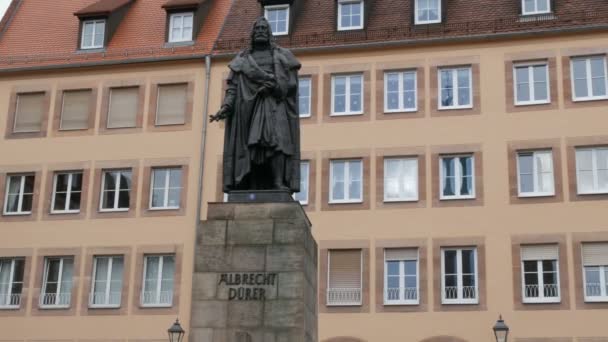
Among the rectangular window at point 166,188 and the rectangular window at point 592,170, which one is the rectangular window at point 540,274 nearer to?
the rectangular window at point 592,170

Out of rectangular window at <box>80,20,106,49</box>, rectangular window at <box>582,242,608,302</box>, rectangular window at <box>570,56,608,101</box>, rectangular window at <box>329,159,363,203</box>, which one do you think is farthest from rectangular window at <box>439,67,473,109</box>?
rectangular window at <box>80,20,106,49</box>

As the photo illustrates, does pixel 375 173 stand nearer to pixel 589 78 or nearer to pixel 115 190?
pixel 589 78

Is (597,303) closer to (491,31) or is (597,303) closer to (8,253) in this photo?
(491,31)

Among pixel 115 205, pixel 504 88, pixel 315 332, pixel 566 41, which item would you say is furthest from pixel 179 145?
pixel 315 332

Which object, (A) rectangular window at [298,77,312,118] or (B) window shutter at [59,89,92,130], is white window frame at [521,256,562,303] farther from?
(B) window shutter at [59,89,92,130]

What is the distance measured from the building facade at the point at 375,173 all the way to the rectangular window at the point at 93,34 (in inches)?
35.5

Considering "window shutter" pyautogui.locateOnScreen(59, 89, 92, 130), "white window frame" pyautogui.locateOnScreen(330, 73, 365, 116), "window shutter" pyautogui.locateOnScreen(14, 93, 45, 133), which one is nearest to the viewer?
"white window frame" pyautogui.locateOnScreen(330, 73, 365, 116)

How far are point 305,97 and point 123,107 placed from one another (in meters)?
6.12

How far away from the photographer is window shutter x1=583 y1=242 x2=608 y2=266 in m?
28.2

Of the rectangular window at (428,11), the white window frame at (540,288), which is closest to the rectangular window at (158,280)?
the white window frame at (540,288)

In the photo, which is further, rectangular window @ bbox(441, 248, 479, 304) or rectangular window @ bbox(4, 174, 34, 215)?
rectangular window @ bbox(4, 174, 34, 215)

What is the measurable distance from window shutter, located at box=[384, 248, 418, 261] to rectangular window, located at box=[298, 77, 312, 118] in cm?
507

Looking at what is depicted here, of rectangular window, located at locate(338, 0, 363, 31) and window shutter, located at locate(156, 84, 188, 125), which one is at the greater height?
rectangular window, located at locate(338, 0, 363, 31)

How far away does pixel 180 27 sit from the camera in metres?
35.2
